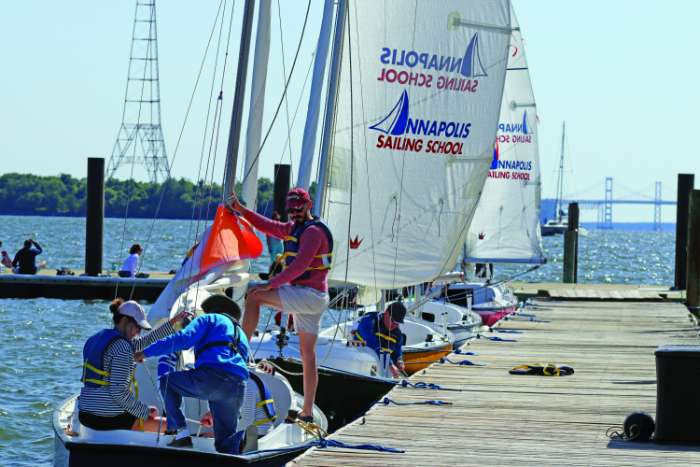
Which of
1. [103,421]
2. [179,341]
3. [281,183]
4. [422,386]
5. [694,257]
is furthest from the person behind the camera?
[281,183]

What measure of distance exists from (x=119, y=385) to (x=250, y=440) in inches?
40.2

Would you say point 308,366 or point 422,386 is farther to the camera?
point 422,386

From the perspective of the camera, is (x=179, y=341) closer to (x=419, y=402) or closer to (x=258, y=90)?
(x=419, y=402)

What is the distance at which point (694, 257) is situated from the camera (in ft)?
86.4

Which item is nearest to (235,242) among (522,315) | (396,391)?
(396,391)

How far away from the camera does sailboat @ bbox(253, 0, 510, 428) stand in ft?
51.4

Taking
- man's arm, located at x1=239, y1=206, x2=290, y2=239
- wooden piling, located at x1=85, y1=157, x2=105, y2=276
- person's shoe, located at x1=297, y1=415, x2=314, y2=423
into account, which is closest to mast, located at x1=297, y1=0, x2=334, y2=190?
man's arm, located at x1=239, y1=206, x2=290, y2=239

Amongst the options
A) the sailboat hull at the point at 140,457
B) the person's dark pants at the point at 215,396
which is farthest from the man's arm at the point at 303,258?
the sailboat hull at the point at 140,457

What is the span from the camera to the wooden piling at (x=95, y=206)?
1351 inches

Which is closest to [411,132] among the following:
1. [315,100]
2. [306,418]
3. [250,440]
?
[315,100]

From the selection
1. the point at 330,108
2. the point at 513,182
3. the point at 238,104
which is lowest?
the point at 513,182

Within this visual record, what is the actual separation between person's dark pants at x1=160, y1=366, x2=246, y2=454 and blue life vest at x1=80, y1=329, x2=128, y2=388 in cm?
43

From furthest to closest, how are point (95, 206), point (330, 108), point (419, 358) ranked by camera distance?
1. point (95, 206)
2. point (419, 358)
3. point (330, 108)

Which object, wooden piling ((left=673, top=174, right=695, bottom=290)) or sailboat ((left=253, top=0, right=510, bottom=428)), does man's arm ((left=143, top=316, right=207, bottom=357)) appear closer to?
sailboat ((left=253, top=0, right=510, bottom=428))
